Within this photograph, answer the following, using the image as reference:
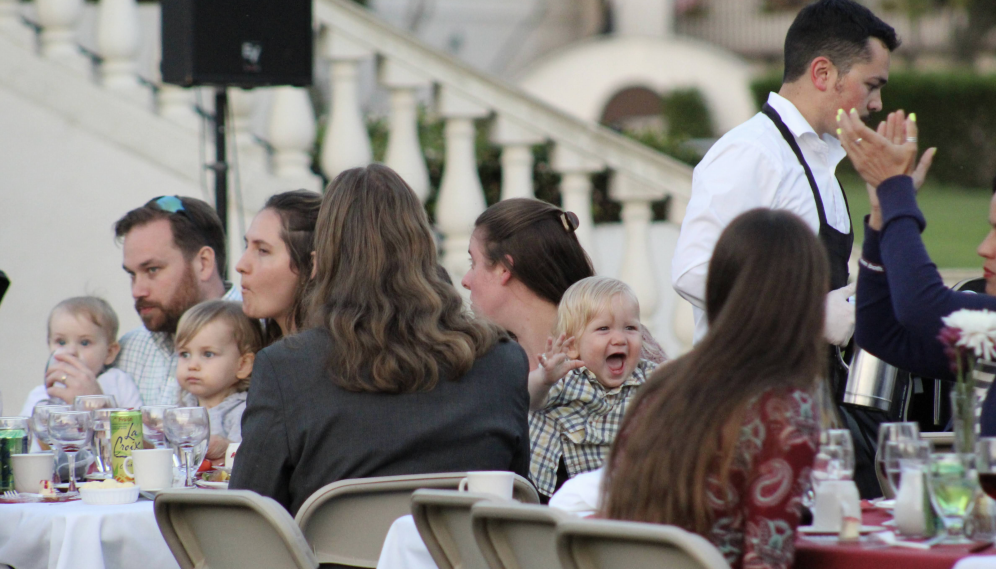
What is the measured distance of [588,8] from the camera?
901 inches

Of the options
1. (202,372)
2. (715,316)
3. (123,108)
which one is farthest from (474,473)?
(123,108)

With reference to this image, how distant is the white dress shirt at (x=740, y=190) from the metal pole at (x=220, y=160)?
2663 millimetres

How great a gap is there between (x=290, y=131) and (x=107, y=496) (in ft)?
11.9

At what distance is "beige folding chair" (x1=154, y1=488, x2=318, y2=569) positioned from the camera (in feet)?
9.03

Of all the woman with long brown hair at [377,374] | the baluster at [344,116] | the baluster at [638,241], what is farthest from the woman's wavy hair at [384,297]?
the baluster at [638,241]

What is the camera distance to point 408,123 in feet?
22.1

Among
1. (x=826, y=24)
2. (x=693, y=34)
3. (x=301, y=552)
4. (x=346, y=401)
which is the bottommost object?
(x=301, y=552)

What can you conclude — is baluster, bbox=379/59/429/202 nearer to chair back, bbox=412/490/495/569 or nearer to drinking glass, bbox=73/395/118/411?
drinking glass, bbox=73/395/118/411

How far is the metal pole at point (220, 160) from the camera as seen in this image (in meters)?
5.90

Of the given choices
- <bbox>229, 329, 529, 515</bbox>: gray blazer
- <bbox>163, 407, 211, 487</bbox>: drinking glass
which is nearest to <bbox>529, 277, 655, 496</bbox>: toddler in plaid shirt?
<bbox>229, 329, 529, 515</bbox>: gray blazer

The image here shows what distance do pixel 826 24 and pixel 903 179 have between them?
114cm

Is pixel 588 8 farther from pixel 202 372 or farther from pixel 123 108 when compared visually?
pixel 202 372

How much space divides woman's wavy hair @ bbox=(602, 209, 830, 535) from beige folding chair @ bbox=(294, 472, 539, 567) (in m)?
0.63

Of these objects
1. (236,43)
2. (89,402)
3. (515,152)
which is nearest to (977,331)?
(89,402)
